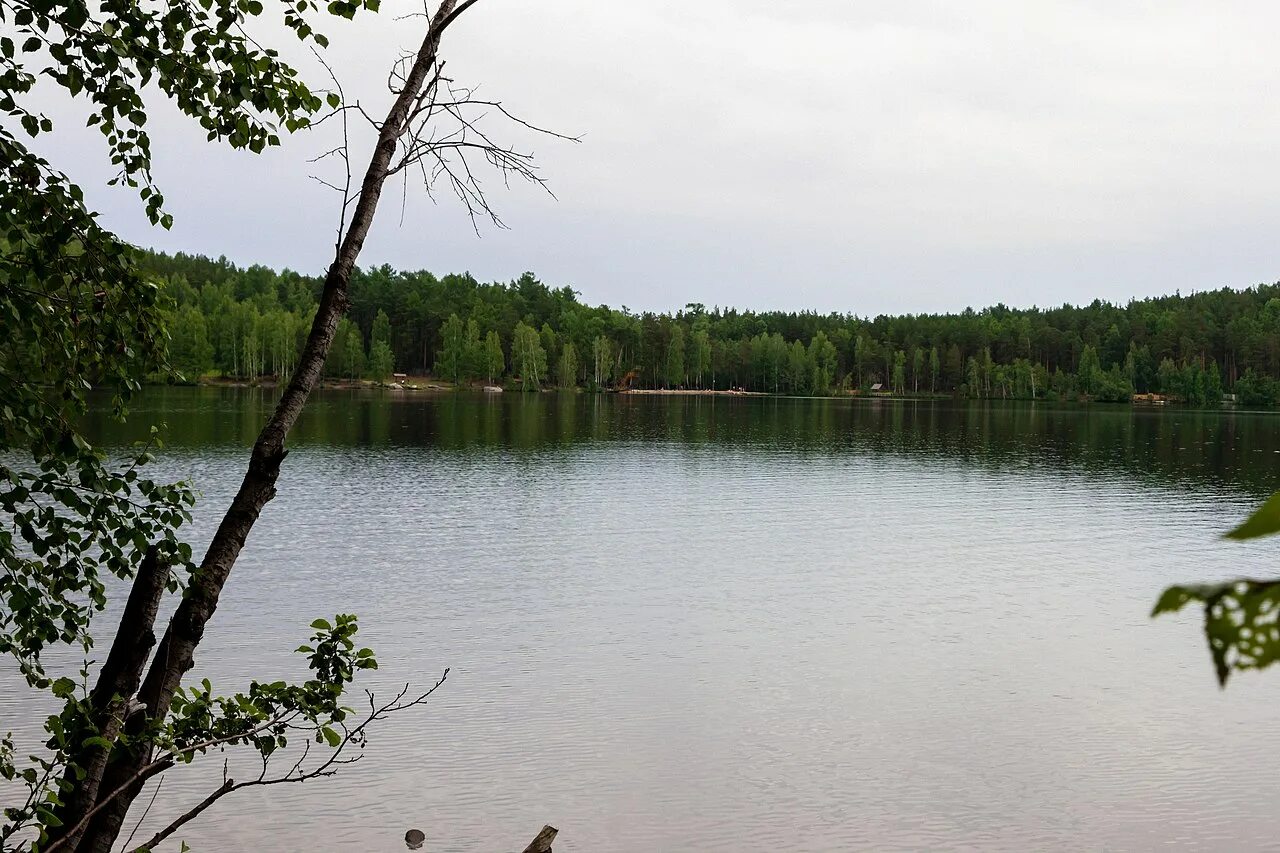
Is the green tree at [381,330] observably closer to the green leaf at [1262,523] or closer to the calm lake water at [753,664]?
the calm lake water at [753,664]

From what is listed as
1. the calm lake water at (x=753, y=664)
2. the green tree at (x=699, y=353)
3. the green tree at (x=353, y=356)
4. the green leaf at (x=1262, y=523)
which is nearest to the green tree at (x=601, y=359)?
the green tree at (x=699, y=353)

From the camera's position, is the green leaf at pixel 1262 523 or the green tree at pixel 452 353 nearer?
the green leaf at pixel 1262 523

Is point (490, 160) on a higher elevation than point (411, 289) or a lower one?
lower

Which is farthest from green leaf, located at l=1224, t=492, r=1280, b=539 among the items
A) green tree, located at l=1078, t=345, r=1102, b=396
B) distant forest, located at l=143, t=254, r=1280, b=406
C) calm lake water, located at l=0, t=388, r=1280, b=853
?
green tree, located at l=1078, t=345, r=1102, b=396

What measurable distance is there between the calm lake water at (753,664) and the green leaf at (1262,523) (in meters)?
12.2

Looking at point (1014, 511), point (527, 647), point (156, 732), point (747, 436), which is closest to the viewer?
point (156, 732)

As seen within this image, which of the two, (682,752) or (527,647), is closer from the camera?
(682,752)

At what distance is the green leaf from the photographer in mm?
493

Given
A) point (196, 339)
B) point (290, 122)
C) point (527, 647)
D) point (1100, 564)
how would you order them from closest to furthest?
point (290, 122), point (527, 647), point (1100, 564), point (196, 339)

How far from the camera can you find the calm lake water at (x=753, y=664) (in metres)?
12.8

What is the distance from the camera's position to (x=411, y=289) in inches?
7603

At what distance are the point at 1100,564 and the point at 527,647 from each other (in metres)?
16.5

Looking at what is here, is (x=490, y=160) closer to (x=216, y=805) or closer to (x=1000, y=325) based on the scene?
(x=216, y=805)

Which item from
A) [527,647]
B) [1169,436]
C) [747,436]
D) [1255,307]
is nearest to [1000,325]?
[1255,307]
